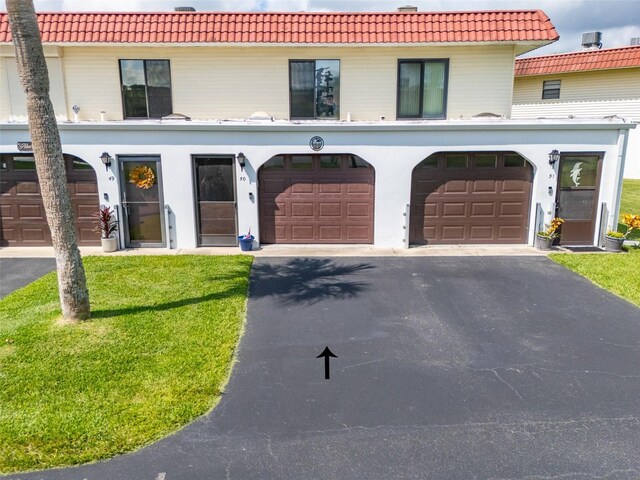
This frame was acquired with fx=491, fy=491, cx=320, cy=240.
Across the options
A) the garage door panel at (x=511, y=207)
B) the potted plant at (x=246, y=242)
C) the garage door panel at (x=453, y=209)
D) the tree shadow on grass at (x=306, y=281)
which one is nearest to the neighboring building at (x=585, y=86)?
the garage door panel at (x=511, y=207)

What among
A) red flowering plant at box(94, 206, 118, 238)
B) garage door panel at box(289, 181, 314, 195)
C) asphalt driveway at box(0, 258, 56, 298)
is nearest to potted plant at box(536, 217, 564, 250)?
garage door panel at box(289, 181, 314, 195)

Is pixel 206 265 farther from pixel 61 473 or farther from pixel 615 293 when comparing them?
pixel 615 293

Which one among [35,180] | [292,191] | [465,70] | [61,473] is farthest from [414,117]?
[61,473]

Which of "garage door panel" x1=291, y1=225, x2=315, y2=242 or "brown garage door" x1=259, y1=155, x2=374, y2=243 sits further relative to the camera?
"garage door panel" x1=291, y1=225, x2=315, y2=242

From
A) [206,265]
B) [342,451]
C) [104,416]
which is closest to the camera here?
[342,451]

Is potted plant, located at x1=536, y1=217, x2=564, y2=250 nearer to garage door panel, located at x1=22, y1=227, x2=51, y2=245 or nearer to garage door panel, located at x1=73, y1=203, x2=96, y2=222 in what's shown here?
garage door panel, located at x1=73, y1=203, x2=96, y2=222
